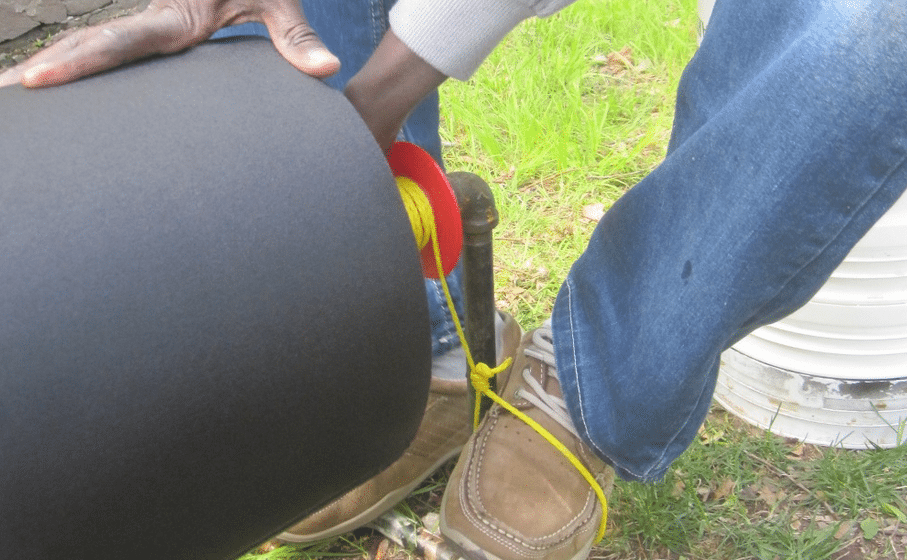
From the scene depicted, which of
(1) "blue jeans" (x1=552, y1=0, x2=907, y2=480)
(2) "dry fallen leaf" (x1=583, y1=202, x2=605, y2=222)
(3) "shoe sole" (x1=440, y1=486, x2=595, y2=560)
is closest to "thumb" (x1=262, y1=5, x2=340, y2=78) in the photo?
(1) "blue jeans" (x1=552, y1=0, x2=907, y2=480)

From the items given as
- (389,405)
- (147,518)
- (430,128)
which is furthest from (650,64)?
(147,518)

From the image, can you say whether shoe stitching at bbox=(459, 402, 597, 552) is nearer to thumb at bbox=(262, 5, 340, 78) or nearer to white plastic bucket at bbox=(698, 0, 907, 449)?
white plastic bucket at bbox=(698, 0, 907, 449)

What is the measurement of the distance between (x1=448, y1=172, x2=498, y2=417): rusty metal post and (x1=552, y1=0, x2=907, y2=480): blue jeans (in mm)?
147

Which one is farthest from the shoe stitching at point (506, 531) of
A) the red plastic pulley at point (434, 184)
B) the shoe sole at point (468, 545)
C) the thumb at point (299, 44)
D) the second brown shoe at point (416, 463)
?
the thumb at point (299, 44)

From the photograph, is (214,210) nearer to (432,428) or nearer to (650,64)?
(432,428)

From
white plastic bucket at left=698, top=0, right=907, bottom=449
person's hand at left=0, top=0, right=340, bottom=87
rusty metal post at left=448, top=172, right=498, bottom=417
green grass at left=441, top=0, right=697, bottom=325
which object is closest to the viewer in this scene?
person's hand at left=0, top=0, right=340, bottom=87

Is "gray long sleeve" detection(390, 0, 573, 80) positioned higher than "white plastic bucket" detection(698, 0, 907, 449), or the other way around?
"gray long sleeve" detection(390, 0, 573, 80)

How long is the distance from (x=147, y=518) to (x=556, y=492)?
65cm

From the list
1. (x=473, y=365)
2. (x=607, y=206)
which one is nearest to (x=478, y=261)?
(x=473, y=365)

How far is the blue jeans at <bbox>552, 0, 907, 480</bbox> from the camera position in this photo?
0.91 meters

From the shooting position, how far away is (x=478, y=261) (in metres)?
1.23

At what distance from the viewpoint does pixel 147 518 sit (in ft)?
2.59

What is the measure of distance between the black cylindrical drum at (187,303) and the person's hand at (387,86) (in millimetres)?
150

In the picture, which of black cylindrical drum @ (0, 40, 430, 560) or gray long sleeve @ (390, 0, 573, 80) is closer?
black cylindrical drum @ (0, 40, 430, 560)
